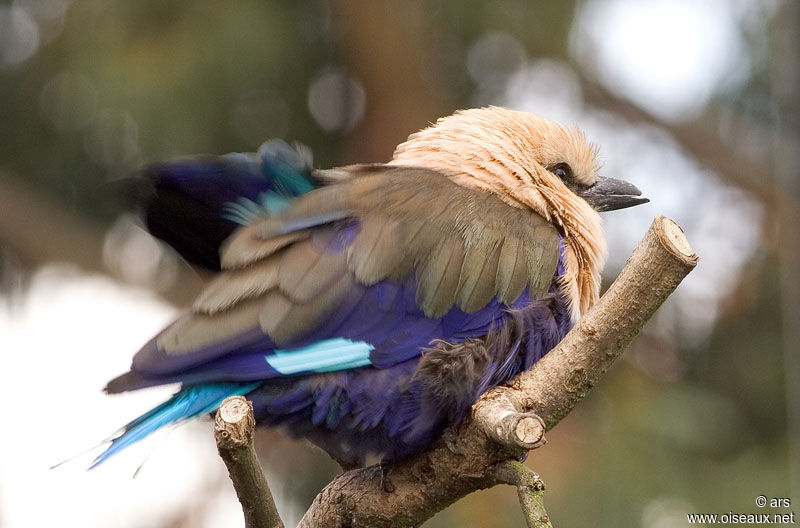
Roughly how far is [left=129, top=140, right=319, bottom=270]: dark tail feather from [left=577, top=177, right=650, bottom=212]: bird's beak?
3.41 ft

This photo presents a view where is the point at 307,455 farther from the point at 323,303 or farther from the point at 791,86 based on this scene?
the point at 791,86

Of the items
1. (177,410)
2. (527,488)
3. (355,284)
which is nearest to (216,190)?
(355,284)

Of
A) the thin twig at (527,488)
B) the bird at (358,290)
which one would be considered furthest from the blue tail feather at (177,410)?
the thin twig at (527,488)

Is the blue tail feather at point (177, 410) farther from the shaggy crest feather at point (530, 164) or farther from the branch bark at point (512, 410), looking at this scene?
the shaggy crest feather at point (530, 164)

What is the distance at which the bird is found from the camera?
2.86 m

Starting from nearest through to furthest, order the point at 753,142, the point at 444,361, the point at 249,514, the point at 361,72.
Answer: the point at 249,514, the point at 444,361, the point at 361,72, the point at 753,142

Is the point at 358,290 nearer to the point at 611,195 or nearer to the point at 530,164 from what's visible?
the point at 530,164

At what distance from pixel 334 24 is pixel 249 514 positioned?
12.7 feet

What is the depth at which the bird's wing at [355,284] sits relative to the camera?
2.87 meters

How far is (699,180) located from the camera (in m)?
5.97

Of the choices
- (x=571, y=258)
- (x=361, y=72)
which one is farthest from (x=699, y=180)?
(x=571, y=258)

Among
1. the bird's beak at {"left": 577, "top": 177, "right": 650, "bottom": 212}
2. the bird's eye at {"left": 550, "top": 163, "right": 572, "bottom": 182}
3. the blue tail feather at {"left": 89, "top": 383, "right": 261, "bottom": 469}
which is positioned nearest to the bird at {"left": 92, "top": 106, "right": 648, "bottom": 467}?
the blue tail feather at {"left": 89, "top": 383, "right": 261, "bottom": 469}

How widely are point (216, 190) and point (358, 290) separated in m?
0.55

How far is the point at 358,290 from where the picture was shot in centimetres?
298
